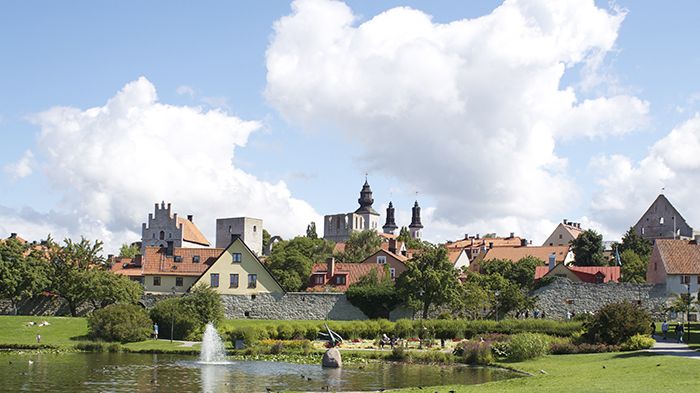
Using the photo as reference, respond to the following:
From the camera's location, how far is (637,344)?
38000 mm

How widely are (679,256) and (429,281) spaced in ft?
66.0

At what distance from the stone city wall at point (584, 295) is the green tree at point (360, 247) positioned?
1853 inches

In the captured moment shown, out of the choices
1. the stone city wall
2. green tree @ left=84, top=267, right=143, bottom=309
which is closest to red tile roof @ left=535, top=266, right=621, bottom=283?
the stone city wall

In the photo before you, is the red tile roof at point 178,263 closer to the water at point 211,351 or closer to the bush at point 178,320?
the bush at point 178,320

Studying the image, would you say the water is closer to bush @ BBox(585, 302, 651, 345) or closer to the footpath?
bush @ BBox(585, 302, 651, 345)

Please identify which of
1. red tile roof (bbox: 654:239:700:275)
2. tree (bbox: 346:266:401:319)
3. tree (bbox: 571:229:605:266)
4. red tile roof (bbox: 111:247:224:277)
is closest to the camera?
tree (bbox: 346:266:401:319)

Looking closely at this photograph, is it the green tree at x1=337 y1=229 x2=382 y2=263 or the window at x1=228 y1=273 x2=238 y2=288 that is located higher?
the green tree at x1=337 y1=229 x2=382 y2=263

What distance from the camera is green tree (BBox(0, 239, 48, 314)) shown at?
6266 cm

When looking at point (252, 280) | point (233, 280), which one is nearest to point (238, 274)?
point (233, 280)

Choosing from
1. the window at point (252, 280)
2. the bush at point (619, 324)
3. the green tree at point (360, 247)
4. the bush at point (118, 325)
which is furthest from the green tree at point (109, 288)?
the green tree at point (360, 247)

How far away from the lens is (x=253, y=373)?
34375 millimetres

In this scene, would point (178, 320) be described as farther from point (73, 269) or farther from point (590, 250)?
point (590, 250)

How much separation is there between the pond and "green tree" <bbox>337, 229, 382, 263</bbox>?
68.2 metres

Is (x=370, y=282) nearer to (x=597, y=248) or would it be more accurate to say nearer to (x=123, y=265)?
(x=123, y=265)
